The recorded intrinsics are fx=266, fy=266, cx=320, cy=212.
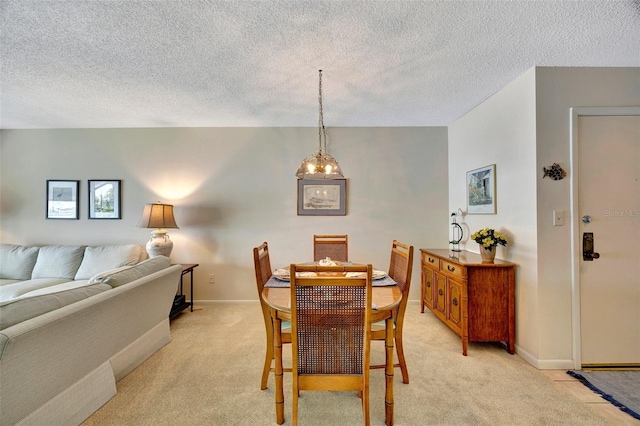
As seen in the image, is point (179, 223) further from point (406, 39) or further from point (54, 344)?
point (406, 39)

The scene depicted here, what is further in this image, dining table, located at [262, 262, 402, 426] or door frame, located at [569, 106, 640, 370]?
door frame, located at [569, 106, 640, 370]

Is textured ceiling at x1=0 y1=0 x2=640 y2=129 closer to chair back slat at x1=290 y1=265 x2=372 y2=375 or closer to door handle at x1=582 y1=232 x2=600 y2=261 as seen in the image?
door handle at x1=582 y1=232 x2=600 y2=261

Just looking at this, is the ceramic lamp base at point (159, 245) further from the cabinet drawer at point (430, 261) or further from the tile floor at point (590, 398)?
the tile floor at point (590, 398)

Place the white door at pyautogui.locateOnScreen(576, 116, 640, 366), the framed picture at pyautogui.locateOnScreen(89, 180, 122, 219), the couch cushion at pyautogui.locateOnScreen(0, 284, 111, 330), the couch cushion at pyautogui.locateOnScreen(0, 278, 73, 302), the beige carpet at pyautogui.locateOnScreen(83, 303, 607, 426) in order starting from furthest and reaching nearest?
the framed picture at pyautogui.locateOnScreen(89, 180, 122, 219), the couch cushion at pyautogui.locateOnScreen(0, 278, 73, 302), the white door at pyautogui.locateOnScreen(576, 116, 640, 366), the beige carpet at pyautogui.locateOnScreen(83, 303, 607, 426), the couch cushion at pyautogui.locateOnScreen(0, 284, 111, 330)

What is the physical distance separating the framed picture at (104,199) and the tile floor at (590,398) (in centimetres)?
499

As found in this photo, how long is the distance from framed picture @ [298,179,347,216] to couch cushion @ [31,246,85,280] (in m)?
2.76


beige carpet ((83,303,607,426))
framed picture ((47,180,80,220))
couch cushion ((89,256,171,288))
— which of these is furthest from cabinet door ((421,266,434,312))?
framed picture ((47,180,80,220))

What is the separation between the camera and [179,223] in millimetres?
3658

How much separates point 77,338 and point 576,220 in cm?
355

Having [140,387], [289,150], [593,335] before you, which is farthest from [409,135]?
[140,387]

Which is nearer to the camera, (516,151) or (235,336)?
(516,151)

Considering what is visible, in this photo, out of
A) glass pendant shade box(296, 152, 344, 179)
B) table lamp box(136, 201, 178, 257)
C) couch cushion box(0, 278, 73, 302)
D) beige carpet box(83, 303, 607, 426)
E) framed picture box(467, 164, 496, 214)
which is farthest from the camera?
table lamp box(136, 201, 178, 257)

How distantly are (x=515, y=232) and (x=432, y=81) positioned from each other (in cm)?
155

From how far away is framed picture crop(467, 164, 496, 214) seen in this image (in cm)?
268
